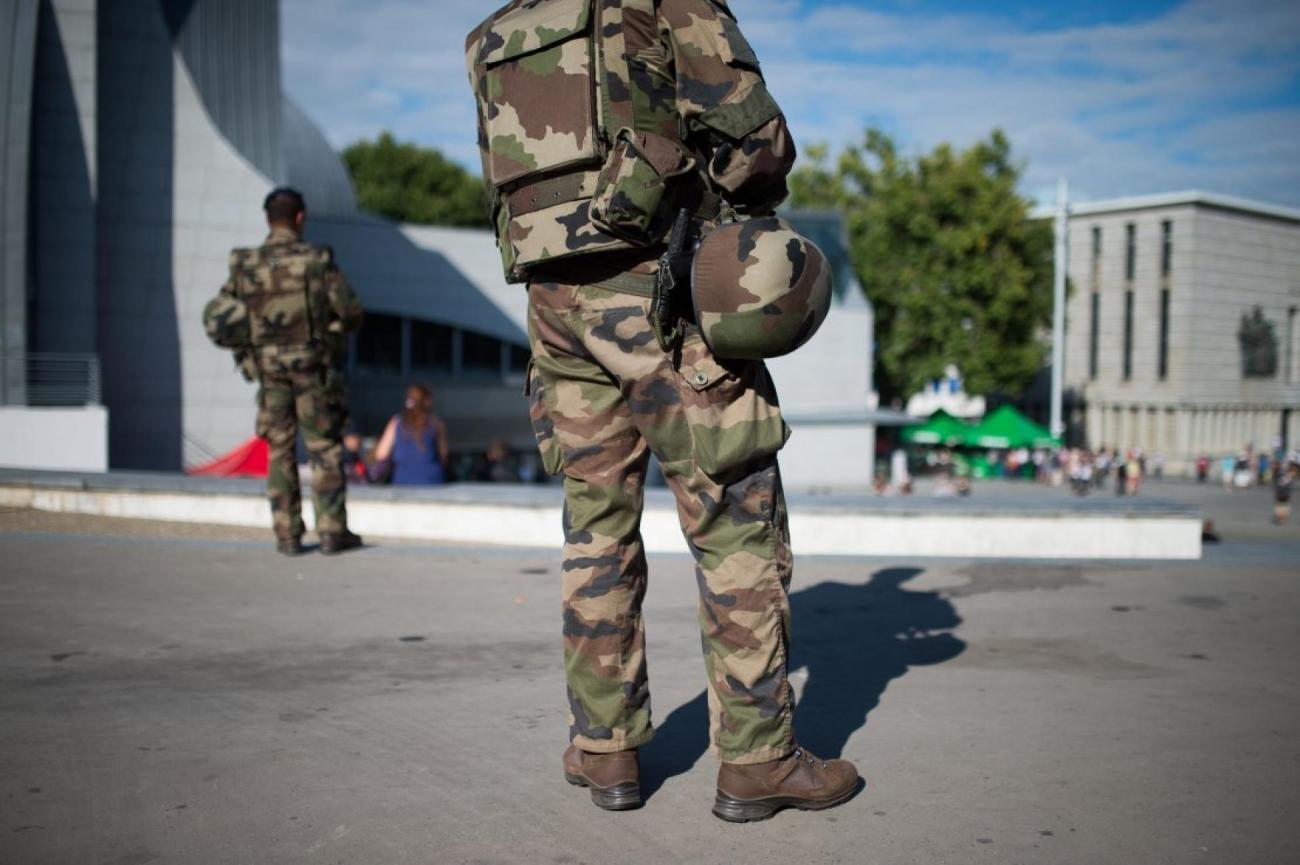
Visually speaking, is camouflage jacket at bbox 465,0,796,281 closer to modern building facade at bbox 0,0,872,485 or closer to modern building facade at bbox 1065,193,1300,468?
modern building facade at bbox 0,0,872,485

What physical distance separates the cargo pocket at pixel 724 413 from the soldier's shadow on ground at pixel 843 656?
949mm

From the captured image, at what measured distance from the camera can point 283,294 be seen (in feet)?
22.3

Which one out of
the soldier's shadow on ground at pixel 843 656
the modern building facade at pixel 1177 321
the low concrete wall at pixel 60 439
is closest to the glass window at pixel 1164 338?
the modern building facade at pixel 1177 321

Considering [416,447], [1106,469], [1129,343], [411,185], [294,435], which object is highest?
[411,185]

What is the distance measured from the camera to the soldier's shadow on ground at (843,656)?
11.0 feet

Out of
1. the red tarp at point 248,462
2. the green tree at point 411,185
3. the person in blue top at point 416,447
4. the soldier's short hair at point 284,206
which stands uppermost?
the green tree at point 411,185

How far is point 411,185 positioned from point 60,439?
5175 cm

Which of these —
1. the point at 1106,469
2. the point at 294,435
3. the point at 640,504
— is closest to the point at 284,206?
the point at 294,435

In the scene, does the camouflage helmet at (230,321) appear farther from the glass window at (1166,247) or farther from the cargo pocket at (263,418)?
the glass window at (1166,247)

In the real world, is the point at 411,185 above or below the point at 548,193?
above

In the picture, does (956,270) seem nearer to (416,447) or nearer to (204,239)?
(204,239)

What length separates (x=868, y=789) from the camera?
2947 millimetres

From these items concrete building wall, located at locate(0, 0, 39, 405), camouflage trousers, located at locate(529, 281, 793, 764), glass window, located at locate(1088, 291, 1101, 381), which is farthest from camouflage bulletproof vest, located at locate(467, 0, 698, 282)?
glass window, located at locate(1088, 291, 1101, 381)

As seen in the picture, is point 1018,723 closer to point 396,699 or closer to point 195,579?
point 396,699
